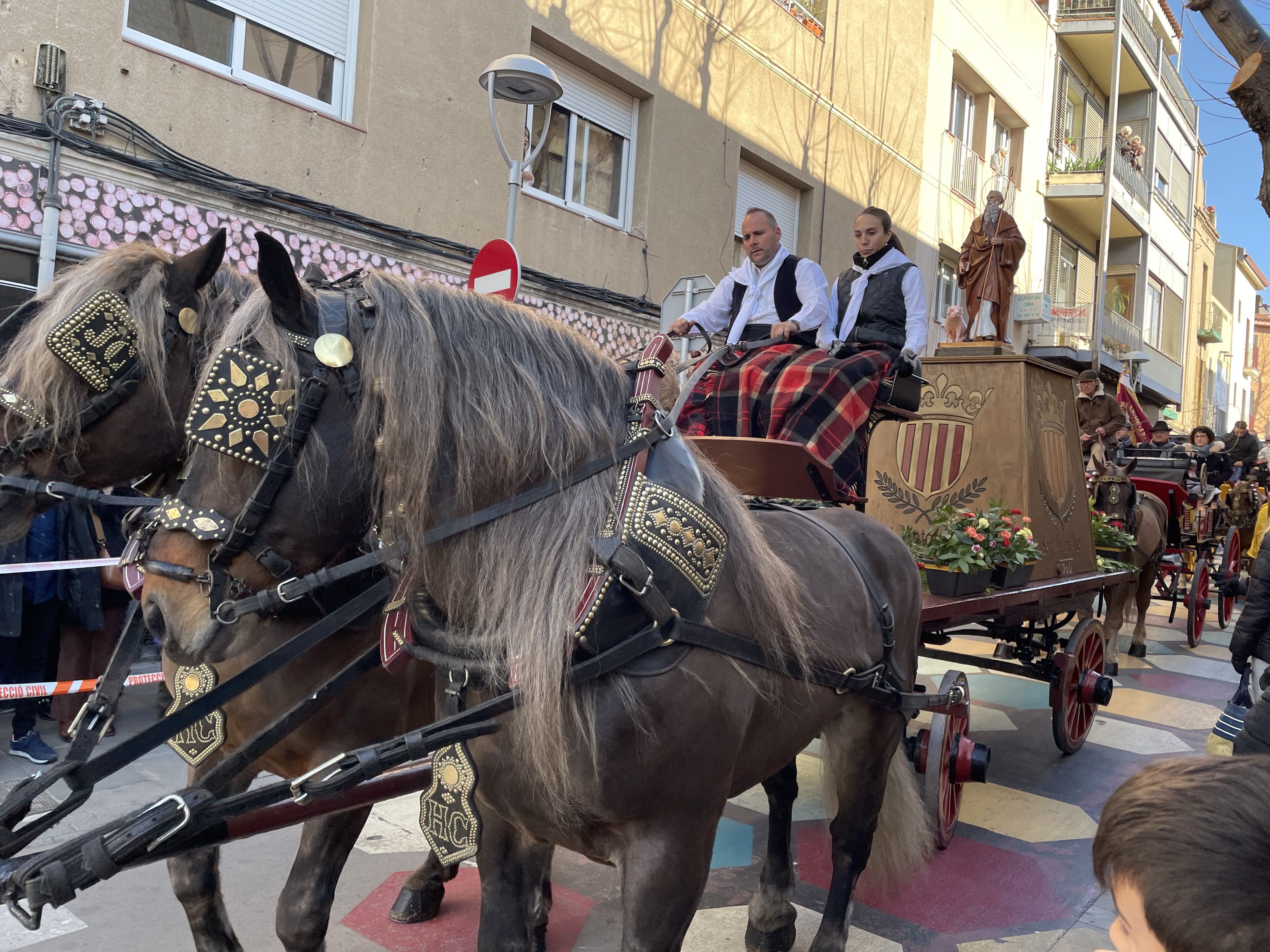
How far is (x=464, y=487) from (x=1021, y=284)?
1905cm

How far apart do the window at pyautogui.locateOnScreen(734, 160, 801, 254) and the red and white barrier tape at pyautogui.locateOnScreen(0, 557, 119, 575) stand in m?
8.40

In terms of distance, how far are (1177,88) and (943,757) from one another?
89.0ft

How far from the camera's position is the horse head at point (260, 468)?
66.4 inches

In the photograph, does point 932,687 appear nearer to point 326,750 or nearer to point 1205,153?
point 326,750

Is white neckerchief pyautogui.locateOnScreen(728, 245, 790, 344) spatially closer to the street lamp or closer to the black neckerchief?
the black neckerchief

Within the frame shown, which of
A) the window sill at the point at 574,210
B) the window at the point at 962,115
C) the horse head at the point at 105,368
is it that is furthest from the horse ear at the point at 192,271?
the window at the point at 962,115

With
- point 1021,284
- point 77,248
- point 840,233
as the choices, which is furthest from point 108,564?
point 1021,284

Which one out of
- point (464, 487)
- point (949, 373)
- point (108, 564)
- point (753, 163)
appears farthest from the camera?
point (753, 163)

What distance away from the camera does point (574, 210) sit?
943 centimetres

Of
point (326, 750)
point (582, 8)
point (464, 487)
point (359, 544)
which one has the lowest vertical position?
point (326, 750)

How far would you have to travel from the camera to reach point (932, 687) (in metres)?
6.72

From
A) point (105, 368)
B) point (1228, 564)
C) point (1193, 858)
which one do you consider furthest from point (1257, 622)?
point (1228, 564)

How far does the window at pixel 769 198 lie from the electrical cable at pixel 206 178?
178 inches

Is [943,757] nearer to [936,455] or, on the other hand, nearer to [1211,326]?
[936,455]
